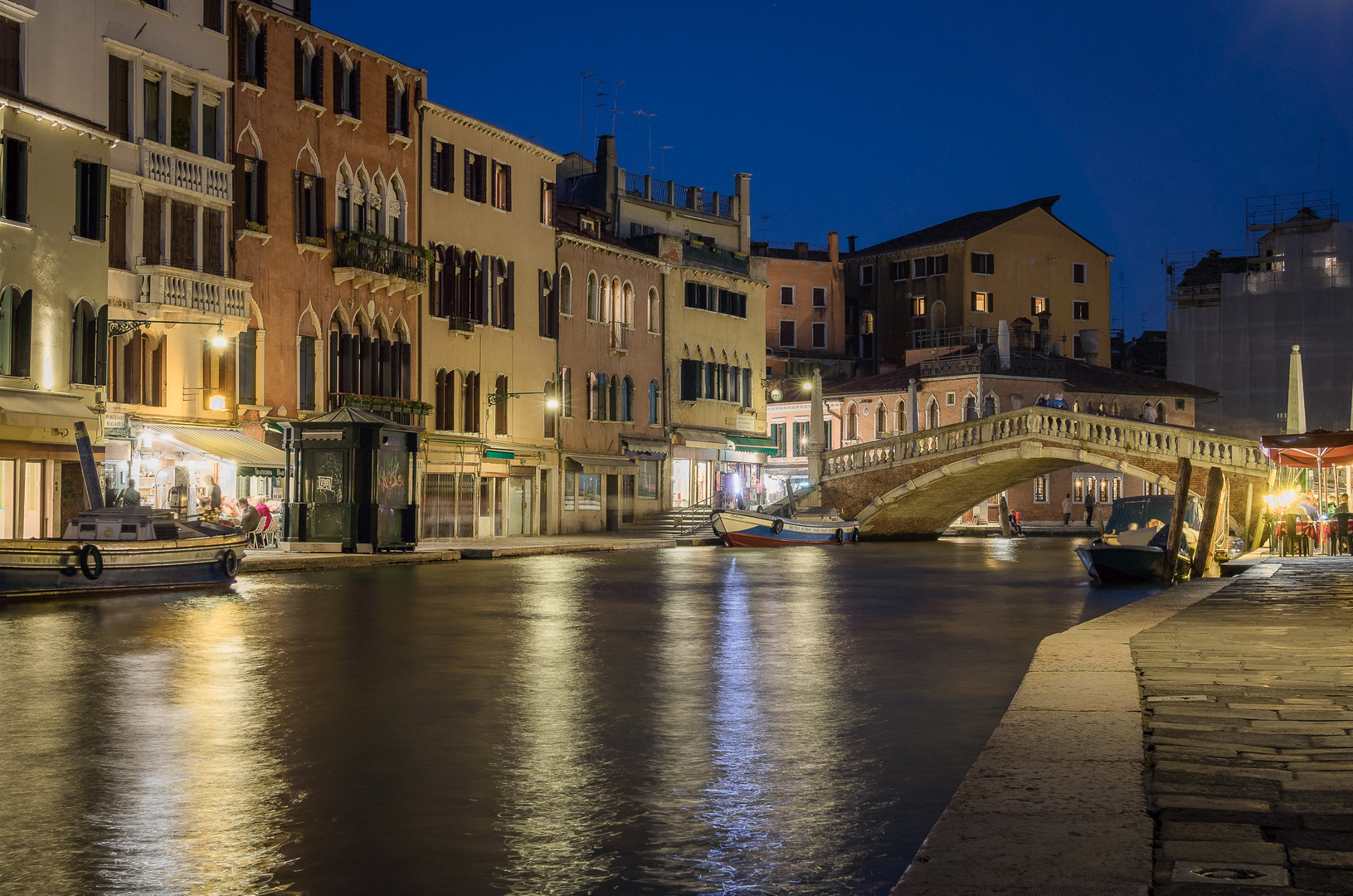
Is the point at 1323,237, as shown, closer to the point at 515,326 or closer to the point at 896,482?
the point at 896,482

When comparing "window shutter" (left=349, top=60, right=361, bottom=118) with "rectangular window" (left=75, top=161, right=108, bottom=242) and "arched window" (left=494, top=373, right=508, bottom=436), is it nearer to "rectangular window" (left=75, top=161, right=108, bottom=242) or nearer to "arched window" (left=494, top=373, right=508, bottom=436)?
"arched window" (left=494, top=373, right=508, bottom=436)

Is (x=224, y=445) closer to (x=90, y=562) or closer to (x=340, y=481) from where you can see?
(x=340, y=481)

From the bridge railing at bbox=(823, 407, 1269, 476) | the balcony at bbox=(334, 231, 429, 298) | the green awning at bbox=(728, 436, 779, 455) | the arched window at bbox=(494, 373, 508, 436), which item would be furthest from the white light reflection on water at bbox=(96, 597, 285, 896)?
the green awning at bbox=(728, 436, 779, 455)

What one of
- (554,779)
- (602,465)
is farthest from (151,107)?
(554,779)

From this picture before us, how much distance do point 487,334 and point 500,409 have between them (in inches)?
89.0

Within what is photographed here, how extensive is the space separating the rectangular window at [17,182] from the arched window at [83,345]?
204 cm

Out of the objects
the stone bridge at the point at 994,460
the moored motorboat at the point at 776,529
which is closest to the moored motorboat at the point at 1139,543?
the stone bridge at the point at 994,460

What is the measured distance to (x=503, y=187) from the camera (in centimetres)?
4356

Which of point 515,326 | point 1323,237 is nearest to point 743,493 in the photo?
point 515,326

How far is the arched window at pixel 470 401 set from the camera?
138ft

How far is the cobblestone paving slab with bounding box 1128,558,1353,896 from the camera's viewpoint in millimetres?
5371

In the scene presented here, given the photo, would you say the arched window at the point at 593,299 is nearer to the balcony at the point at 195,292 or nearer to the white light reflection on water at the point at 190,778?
the balcony at the point at 195,292

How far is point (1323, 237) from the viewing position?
62562mm

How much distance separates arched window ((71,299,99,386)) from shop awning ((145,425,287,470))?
2122 millimetres
